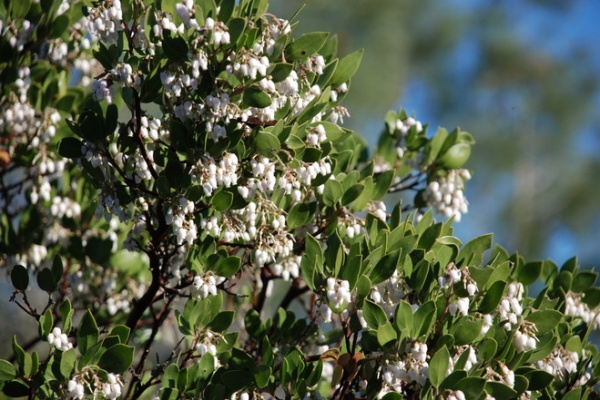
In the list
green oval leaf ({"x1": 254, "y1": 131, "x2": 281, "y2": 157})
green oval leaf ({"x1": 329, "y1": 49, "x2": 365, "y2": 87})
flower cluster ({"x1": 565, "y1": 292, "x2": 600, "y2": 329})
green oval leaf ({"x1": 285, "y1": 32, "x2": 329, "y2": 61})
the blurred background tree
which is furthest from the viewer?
the blurred background tree

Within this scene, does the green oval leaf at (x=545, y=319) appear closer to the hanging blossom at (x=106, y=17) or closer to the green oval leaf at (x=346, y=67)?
the green oval leaf at (x=346, y=67)

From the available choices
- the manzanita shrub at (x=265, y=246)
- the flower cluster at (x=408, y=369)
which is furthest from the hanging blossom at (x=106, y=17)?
the flower cluster at (x=408, y=369)

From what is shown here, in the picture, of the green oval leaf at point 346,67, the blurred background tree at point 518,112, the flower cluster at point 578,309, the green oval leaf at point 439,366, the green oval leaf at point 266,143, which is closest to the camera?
the green oval leaf at point 439,366

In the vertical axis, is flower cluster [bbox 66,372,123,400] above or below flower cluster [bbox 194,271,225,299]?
below

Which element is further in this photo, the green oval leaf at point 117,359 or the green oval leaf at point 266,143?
the green oval leaf at point 266,143

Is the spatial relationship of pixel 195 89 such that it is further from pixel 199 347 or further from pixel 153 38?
pixel 199 347

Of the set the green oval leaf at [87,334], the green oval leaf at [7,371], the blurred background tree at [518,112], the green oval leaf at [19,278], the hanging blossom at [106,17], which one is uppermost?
the blurred background tree at [518,112]

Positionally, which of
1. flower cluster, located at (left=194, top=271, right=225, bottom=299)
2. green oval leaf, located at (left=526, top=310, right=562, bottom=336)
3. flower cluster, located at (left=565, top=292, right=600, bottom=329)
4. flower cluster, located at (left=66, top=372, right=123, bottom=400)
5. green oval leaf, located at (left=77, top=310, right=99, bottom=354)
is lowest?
flower cluster, located at (left=66, top=372, right=123, bottom=400)

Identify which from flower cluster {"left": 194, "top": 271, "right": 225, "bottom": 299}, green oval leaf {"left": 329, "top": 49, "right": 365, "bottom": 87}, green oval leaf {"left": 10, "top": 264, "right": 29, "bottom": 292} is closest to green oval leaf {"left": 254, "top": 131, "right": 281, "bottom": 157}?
flower cluster {"left": 194, "top": 271, "right": 225, "bottom": 299}

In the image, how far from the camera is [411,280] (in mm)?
2404

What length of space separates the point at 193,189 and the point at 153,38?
0.46 metres

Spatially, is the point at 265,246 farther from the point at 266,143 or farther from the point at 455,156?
the point at 455,156

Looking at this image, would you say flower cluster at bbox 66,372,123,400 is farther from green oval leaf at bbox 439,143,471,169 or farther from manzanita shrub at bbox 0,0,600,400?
green oval leaf at bbox 439,143,471,169

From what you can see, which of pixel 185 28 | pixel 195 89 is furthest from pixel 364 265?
pixel 185 28
